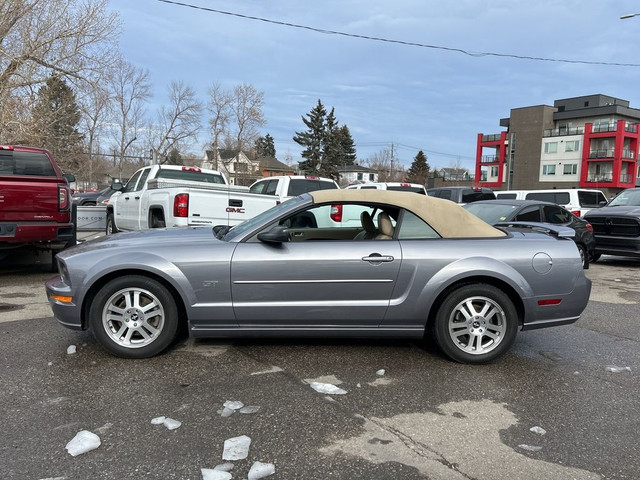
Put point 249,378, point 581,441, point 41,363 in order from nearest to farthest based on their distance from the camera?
point 581,441 → point 249,378 → point 41,363

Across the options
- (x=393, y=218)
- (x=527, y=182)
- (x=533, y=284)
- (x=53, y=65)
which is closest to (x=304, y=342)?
(x=393, y=218)

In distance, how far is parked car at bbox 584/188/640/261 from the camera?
10336 millimetres

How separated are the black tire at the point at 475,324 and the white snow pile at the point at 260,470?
2.05m

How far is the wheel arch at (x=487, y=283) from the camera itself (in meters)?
4.11

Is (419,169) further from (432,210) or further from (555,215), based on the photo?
(432,210)

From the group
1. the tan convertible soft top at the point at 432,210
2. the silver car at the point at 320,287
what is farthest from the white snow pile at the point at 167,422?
the tan convertible soft top at the point at 432,210

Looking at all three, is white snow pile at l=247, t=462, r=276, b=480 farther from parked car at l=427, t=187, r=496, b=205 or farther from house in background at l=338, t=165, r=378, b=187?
house in background at l=338, t=165, r=378, b=187

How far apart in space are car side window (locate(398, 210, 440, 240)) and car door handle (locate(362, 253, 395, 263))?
0.26 meters

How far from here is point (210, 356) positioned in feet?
13.7

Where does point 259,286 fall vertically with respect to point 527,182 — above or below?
below

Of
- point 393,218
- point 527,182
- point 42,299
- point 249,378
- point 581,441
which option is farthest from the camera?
point 527,182

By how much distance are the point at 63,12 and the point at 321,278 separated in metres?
18.2

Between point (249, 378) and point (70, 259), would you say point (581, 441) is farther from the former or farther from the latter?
point (70, 259)

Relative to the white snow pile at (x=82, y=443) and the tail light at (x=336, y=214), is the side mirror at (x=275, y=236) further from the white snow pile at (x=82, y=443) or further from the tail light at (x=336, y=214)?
the white snow pile at (x=82, y=443)
